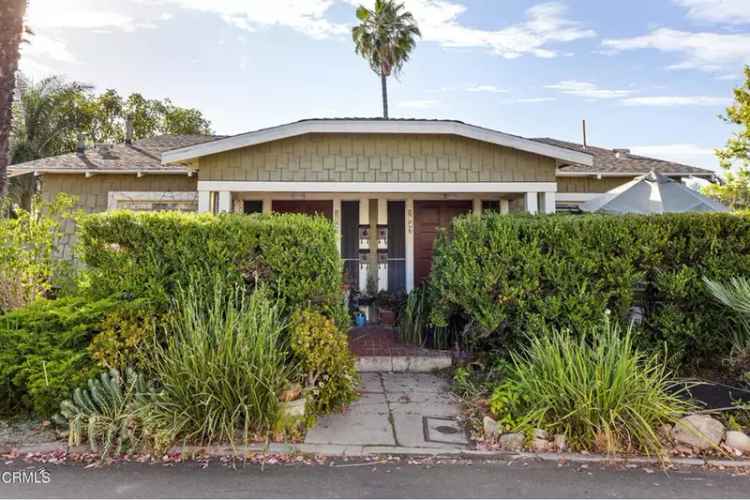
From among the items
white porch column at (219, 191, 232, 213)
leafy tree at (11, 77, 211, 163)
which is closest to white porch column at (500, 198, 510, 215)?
white porch column at (219, 191, 232, 213)

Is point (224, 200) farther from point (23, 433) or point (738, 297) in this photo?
point (738, 297)

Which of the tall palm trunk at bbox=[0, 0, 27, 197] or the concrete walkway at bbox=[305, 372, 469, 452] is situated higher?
the tall palm trunk at bbox=[0, 0, 27, 197]

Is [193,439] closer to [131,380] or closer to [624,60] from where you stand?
[131,380]

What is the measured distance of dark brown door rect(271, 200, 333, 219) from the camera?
1001cm

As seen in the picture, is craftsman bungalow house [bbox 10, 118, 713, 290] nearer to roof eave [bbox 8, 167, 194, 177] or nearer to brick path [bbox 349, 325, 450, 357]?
roof eave [bbox 8, 167, 194, 177]

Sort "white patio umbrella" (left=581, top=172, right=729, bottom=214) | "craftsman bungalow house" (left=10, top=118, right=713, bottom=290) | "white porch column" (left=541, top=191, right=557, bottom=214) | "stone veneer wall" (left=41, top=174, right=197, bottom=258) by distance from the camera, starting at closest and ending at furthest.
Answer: "white patio umbrella" (left=581, top=172, right=729, bottom=214) → "craftsman bungalow house" (left=10, top=118, right=713, bottom=290) → "white porch column" (left=541, top=191, right=557, bottom=214) → "stone veneer wall" (left=41, top=174, right=197, bottom=258)

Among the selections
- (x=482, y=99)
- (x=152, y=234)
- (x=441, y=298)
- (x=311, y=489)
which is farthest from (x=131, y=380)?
(x=482, y=99)

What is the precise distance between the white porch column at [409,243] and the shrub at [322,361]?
561 centimetres

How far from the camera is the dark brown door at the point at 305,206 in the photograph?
32.8 ft

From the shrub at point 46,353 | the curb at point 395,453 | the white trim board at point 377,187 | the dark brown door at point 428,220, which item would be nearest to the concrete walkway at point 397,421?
the curb at point 395,453

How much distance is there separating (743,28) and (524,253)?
1057 cm

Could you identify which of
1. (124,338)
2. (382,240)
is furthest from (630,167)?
(124,338)

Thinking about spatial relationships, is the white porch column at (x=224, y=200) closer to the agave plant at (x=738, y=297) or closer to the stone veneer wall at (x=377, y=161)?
the stone veneer wall at (x=377, y=161)

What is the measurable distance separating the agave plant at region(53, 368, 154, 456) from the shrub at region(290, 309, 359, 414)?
56.5 inches
